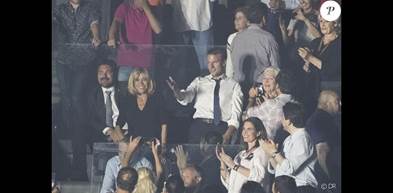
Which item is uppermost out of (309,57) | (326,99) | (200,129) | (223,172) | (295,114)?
(309,57)

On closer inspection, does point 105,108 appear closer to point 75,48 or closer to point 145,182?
point 75,48

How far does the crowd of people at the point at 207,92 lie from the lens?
4340 millimetres

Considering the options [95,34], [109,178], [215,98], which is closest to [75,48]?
[95,34]

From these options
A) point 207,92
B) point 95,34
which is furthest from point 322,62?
point 95,34

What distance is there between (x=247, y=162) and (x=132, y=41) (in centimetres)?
119

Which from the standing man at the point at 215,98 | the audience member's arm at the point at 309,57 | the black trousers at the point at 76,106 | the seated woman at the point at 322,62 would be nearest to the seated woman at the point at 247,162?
the standing man at the point at 215,98

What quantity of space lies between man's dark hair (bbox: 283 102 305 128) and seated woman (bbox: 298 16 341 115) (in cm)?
5

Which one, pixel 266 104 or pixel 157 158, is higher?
pixel 266 104

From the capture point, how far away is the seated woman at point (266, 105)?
4355mm

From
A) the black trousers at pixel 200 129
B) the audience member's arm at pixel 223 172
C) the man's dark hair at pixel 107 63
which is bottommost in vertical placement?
the audience member's arm at pixel 223 172

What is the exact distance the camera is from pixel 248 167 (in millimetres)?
4352

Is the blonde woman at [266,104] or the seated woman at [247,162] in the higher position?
the blonde woman at [266,104]

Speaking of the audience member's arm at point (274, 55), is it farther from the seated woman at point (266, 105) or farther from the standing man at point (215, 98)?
the standing man at point (215, 98)
